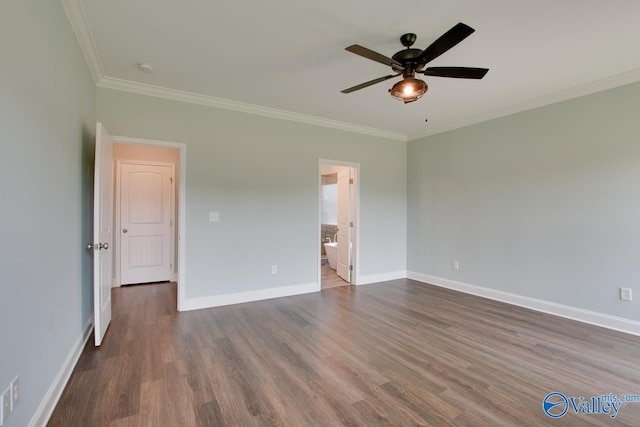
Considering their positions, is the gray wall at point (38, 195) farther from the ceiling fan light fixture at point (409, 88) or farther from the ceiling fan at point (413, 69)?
the ceiling fan light fixture at point (409, 88)

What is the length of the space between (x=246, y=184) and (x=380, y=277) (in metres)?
2.85

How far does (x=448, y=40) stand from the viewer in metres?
1.85

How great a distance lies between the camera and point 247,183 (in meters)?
3.98

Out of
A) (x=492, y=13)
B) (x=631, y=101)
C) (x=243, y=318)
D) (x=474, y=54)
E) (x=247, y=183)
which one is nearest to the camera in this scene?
(x=492, y=13)

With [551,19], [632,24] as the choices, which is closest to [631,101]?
[632,24]

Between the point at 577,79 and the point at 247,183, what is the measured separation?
13.1ft

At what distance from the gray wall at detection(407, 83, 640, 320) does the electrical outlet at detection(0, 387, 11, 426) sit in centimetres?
480

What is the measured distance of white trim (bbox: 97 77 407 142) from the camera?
3.25 m

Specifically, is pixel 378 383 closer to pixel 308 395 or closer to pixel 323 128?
pixel 308 395

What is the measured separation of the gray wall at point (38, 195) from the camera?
1.30 m

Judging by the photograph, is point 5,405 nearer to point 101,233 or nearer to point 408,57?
point 101,233

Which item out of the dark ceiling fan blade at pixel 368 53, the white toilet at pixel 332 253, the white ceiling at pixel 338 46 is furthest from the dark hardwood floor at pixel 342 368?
the white ceiling at pixel 338 46

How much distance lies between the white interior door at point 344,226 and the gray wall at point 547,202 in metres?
1.40

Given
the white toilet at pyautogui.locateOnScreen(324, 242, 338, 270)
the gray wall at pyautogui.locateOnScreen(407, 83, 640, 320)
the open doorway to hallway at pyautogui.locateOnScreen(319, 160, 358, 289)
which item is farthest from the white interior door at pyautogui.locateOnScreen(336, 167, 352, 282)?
the gray wall at pyautogui.locateOnScreen(407, 83, 640, 320)
